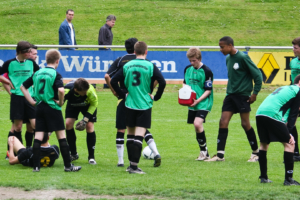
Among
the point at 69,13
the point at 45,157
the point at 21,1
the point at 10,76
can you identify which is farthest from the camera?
the point at 21,1

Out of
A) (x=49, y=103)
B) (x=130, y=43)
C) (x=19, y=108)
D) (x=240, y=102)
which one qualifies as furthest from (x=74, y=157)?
(x=240, y=102)

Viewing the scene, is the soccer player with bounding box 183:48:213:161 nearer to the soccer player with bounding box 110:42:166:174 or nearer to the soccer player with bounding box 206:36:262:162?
the soccer player with bounding box 206:36:262:162

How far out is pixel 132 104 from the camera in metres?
7.57

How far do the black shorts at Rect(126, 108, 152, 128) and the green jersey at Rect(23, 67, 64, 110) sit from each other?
1108 millimetres

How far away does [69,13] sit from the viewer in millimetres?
17625

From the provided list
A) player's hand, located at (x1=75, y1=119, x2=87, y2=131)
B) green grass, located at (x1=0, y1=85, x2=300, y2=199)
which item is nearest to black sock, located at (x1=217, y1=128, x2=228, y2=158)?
green grass, located at (x1=0, y1=85, x2=300, y2=199)

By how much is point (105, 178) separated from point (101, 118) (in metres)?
6.32

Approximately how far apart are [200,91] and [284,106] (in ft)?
7.91

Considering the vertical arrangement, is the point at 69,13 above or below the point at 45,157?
above

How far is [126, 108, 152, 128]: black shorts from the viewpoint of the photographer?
755cm

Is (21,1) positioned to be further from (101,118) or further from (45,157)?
(45,157)

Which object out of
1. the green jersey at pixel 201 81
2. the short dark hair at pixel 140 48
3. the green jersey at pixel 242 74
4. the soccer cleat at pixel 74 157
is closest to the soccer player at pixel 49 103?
the soccer cleat at pixel 74 157

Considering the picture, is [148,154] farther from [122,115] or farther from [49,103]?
[49,103]

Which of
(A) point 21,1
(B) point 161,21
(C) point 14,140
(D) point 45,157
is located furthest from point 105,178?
(A) point 21,1
